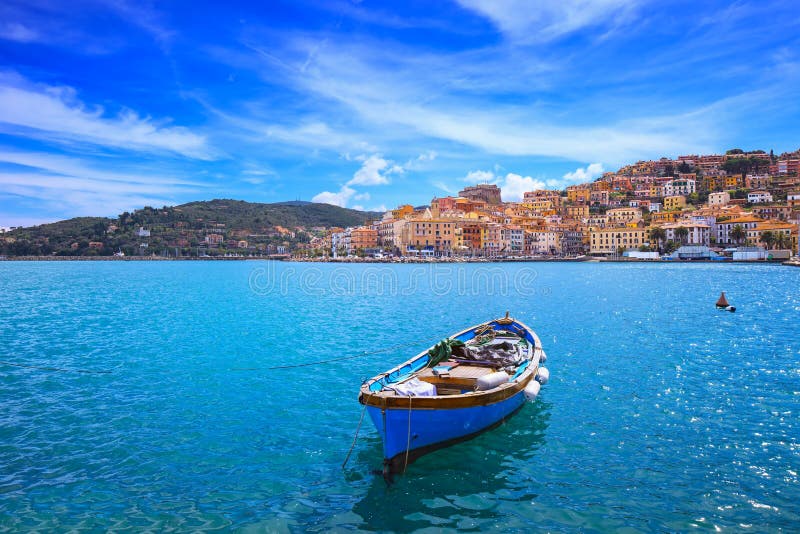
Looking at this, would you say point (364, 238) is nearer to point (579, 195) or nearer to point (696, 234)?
point (579, 195)

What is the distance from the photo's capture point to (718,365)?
1552 centimetres

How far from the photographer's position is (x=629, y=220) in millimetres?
134500

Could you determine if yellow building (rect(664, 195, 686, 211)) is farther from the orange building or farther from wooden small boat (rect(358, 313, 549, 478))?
wooden small boat (rect(358, 313, 549, 478))

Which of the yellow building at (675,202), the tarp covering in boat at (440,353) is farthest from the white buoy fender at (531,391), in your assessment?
the yellow building at (675,202)

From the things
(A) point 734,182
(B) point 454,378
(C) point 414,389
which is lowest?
(B) point 454,378

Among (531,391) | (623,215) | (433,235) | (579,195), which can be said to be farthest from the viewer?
(579,195)

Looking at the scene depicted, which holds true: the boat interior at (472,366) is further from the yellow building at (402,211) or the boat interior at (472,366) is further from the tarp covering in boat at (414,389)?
the yellow building at (402,211)

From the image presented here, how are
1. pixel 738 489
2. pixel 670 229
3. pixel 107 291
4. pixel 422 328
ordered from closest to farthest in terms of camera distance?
pixel 738 489 → pixel 422 328 → pixel 107 291 → pixel 670 229

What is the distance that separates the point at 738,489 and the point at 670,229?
408 ft

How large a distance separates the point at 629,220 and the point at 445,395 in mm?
141318

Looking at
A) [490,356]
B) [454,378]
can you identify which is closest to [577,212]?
[490,356]

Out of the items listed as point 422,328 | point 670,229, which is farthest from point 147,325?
point 670,229

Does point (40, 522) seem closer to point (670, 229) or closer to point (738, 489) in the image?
point (738, 489)

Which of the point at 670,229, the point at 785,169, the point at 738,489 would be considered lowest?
the point at 738,489
